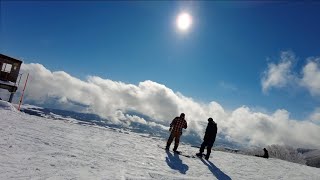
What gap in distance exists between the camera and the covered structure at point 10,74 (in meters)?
34.9

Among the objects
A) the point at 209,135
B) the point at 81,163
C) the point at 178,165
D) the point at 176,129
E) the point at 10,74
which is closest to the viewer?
the point at 81,163

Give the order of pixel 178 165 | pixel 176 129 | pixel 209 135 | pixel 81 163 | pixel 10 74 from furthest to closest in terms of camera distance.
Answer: pixel 10 74, pixel 209 135, pixel 176 129, pixel 178 165, pixel 81 163

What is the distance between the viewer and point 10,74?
121ft

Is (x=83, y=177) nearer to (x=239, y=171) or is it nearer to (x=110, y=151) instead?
(x=110, y=151)

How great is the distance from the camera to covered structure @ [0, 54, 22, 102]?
34.9 meters

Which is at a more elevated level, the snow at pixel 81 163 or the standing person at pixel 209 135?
the standing person at pixel 209 135

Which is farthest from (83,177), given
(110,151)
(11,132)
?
(11,132)

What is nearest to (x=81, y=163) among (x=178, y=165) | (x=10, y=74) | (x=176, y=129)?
(x=178, y=165)

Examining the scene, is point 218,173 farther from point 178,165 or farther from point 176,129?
point 176,129

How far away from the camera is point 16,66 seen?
123 feet

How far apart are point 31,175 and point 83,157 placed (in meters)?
3.59

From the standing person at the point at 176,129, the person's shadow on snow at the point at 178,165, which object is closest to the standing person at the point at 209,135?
the standing person at the point at 176,129

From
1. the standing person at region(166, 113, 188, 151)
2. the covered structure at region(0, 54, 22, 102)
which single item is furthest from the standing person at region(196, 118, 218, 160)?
the covered structure at region(0, 54, 22, 102)

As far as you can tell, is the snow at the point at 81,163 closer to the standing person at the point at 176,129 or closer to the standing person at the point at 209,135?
the standing person at the point at 209,135
